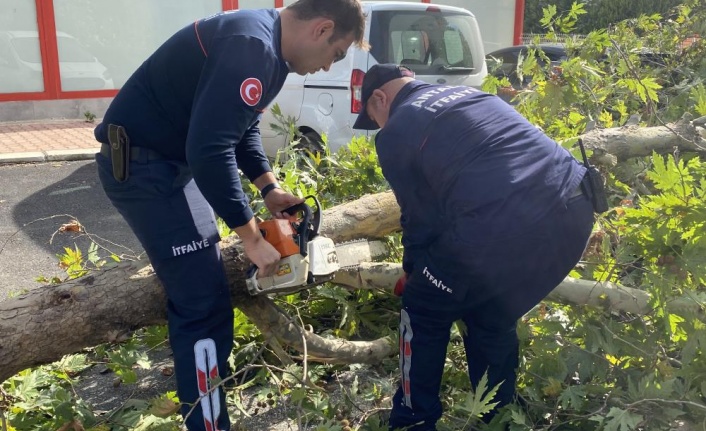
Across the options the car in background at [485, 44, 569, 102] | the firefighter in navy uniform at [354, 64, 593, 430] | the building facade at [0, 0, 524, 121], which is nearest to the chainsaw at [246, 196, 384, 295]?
the firefighter in navy uniform at [354, 64, 593, 430]

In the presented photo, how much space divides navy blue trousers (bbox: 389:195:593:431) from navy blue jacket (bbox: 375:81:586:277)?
0.05 metres

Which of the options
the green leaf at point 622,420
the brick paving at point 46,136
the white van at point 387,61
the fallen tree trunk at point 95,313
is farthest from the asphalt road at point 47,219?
the green leaf at point 622,420

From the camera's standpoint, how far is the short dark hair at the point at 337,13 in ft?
7.63

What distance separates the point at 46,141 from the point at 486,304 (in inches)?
320

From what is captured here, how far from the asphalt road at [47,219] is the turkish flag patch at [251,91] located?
1.74 meters

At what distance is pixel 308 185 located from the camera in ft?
12.8

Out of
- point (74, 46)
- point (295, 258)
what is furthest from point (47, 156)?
point (295, 258)

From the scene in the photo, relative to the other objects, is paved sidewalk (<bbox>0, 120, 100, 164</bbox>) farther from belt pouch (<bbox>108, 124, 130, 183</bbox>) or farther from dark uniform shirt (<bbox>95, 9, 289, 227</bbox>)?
belt pouch (<bbox>108, 124, 130, 183</bbox>)

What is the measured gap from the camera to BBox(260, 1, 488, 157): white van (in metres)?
5.97

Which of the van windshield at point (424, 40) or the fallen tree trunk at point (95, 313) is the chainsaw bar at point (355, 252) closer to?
the fallen tree trunk at point (95, 313)

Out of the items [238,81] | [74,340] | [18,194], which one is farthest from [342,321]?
[18,194]

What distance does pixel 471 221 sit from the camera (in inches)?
87.4

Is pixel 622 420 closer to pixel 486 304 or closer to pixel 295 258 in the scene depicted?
pixel 486 304

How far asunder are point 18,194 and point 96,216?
1.28 meters
